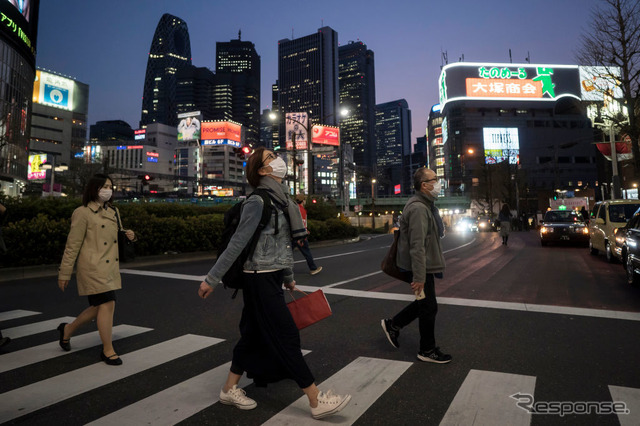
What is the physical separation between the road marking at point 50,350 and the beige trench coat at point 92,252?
85 cm

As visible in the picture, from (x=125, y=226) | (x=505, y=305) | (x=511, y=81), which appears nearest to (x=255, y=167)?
(x=505, y=305)

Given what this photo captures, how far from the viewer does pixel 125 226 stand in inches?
466

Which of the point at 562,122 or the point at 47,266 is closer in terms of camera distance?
the point at 47,266

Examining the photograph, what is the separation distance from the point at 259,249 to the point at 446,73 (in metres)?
109

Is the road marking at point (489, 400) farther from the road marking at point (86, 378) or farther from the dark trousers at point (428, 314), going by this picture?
the road marking at point (86, 378)

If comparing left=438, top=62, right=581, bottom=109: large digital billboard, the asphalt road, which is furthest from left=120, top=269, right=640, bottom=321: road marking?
left=438, top=62, right=581, bottom=109: large digital billboard

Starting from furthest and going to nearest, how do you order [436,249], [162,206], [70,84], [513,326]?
[70,84] < [162,206] < [513,326] < [436,249]

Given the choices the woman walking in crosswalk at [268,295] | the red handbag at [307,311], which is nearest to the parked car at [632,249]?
the red handbag at [307,311]

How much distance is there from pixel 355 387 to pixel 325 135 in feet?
320

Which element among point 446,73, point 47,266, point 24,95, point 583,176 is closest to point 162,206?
point 47,266

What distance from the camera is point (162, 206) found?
49.3ft

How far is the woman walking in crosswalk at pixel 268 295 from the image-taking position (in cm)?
263

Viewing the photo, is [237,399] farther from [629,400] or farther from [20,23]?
[20,23]

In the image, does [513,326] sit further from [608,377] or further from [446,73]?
[446,73]
